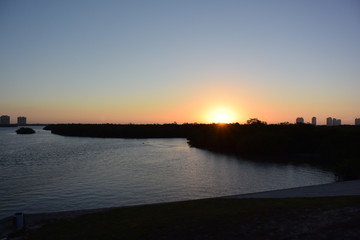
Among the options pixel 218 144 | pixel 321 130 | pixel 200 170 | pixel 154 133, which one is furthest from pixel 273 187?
pixel 154 133

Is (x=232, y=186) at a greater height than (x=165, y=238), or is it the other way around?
(x=165, y=238)

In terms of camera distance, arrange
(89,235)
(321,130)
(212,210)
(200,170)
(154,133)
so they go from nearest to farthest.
Result: 1. (89,235)
2. (212,210)
3. (200,170)
4. (321,130)
5. (154,133)

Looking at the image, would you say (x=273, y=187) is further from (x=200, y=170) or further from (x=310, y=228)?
(x=310, y=228)

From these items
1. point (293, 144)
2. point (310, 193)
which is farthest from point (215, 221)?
point (293, 144)

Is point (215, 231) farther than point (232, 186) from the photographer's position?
No

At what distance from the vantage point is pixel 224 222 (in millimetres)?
13250

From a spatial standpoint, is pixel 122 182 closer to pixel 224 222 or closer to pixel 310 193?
pixel 310 193

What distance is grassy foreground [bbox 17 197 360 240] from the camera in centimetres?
1184

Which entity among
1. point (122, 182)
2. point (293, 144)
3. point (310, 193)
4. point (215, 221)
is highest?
point (293, 144)

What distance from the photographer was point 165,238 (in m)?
11.9

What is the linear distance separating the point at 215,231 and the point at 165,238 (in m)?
1.96

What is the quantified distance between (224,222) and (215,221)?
0.44 meters

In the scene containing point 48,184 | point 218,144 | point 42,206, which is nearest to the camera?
point 42,206

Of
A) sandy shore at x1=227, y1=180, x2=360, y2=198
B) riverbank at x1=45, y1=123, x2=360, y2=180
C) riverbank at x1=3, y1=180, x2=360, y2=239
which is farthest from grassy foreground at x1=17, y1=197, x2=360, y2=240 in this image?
riverbank at x1=45, y1=123, x2=360, y2=180
